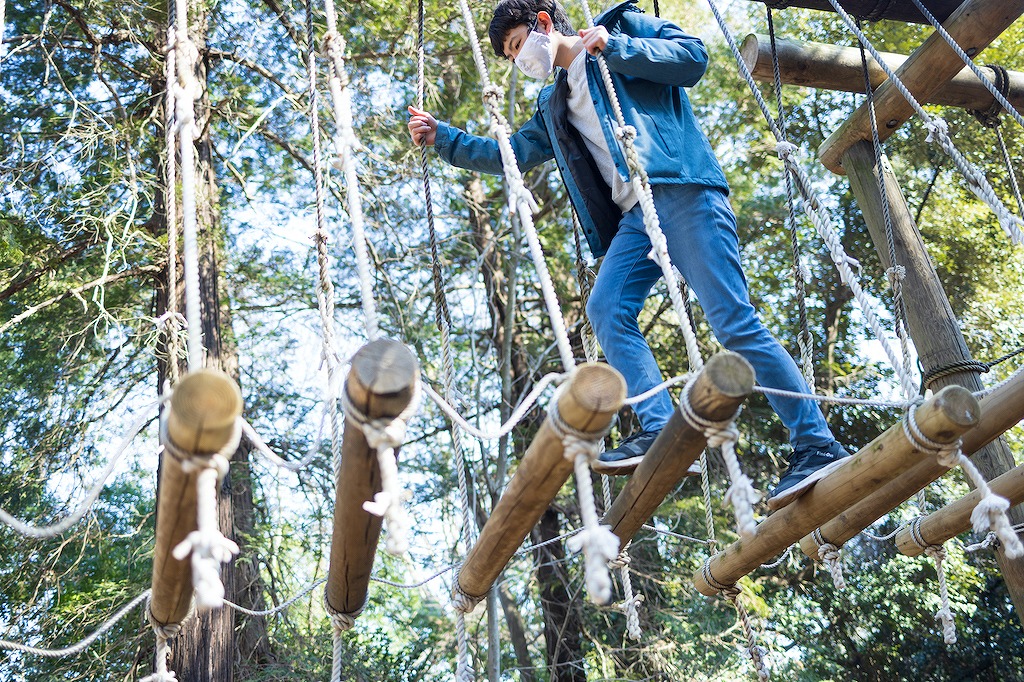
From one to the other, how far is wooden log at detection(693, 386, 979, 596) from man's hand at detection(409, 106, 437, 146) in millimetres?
1384

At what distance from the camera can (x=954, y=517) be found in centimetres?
291

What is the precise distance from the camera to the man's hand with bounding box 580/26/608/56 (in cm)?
238

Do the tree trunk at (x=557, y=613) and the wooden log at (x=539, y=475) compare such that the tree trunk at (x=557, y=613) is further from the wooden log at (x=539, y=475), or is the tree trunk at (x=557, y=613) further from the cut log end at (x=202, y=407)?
the cut log end at (x=202, y=407)

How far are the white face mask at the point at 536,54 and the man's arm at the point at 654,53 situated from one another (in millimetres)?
128

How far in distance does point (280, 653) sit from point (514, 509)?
11.6ft

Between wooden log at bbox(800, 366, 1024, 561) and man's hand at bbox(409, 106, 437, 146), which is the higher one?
man's hand at bbox(409, 106, 437, 146)

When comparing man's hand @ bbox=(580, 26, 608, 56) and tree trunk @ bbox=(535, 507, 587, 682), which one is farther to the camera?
tree trunk @ bbox=(535, 507, 587, 682)

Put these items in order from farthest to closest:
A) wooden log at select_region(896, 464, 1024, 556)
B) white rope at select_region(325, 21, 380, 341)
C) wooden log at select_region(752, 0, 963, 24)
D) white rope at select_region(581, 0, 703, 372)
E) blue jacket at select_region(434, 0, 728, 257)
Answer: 1. wooden log at select_region(752, 0, 963, 24)
2. wooden log at select_region(896, 464, 1024, 556)
3. blue jacket at select_region(434, 0, 728, 257)
4. white rope at select_region(581, 0, 703, 372)
5. white rope at select_region(325, 21, 380, 341)

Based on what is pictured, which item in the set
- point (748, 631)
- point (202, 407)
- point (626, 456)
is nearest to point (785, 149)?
point (626, 456)

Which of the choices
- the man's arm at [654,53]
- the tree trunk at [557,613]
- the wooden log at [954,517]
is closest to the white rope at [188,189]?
the man's arm at [654,53]

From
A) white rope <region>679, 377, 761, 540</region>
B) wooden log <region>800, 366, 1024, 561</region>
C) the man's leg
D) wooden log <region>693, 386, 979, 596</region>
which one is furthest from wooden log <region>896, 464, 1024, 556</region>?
white rope <region>679, 377, 761, 540</region>

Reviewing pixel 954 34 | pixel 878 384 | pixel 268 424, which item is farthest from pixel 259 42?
pixel 878 384

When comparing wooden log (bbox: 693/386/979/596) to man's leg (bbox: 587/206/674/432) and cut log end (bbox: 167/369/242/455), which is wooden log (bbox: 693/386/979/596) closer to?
man's leg (bbox: 587/206/674/432)

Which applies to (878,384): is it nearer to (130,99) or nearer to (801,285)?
(801,285)
